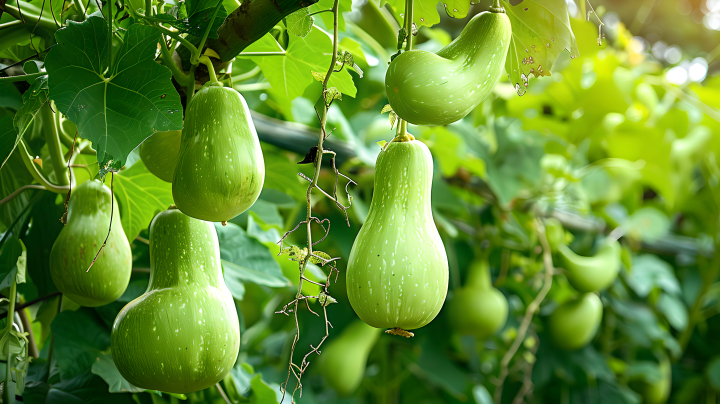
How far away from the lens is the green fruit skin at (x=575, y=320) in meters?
0.96

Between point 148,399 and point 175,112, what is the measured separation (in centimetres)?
29

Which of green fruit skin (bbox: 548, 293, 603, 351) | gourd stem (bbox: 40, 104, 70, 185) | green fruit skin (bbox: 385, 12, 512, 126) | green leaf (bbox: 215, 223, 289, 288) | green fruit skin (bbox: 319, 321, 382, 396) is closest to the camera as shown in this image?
green fruit skin (bbox: 385, 12, 512, 126)

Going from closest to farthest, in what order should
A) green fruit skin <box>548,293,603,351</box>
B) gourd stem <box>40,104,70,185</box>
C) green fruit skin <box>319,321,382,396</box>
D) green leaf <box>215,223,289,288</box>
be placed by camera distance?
gourd stem <box>40,104,70,185</box>, green leaf <box>215,223,289,288</box>, green fruit skin <box>319,321,382,396</box>, green fruit skin <box>548,293,603,351</box>

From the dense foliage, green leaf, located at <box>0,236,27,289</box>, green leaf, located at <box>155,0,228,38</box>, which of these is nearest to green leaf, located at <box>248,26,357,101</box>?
the dense foliage

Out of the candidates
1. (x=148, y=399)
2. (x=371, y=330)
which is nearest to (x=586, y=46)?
(x=371, y=330)

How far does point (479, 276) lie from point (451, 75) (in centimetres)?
72

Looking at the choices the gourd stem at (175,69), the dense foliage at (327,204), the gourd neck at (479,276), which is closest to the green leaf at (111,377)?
the dense foliage at (327,204)

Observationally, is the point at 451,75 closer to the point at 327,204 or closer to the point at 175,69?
the point at 175,69

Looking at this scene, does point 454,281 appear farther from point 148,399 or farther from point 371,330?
point 148,399

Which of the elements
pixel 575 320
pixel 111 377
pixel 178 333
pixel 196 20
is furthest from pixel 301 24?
pixel 575 320

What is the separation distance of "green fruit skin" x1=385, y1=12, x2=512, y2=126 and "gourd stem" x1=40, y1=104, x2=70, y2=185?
244 millimetres

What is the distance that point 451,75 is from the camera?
0.71 ft

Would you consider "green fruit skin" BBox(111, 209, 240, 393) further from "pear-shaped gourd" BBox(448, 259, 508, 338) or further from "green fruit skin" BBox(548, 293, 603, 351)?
"green fruit skin" BBox(548, 293, 603, 351)

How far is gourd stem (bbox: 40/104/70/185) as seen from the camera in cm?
34
